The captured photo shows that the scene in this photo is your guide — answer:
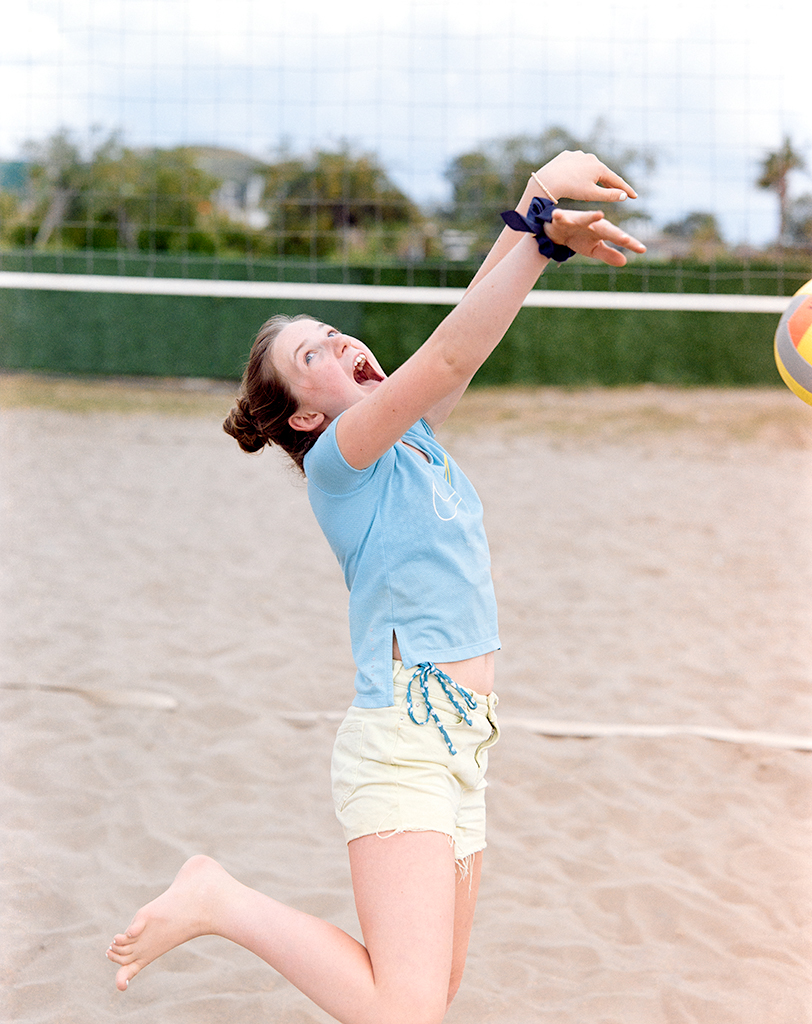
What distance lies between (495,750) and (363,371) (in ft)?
6.25

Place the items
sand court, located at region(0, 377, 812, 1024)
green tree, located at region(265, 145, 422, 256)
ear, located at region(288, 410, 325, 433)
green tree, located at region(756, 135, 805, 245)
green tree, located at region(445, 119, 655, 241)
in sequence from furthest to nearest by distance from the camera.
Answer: green tree, located at region(265, 145, 422, 256), green tree, located at region(445, 119, 655, 241), green tree, located at region(756, 135, 805, 245), sand court, located at region(0, 377, 812, 1024), ear, located at region(288, 410, 325, 433)

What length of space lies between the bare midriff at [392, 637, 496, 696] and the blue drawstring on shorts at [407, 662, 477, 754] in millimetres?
14

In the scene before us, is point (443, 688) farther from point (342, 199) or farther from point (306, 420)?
point (342, 199)

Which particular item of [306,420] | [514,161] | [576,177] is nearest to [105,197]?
[514,161]

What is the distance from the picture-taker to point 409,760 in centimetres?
150

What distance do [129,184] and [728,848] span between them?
12741 mm

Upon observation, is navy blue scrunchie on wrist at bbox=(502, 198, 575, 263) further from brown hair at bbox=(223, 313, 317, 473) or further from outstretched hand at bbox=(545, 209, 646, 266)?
brown hair at bbox=(223, 313, 317, 473)

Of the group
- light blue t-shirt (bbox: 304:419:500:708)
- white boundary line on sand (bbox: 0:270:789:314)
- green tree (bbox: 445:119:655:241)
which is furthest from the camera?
green tree (bbox: 445:119:655:241)

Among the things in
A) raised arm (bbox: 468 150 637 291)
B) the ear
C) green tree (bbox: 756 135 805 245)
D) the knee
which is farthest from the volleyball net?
the knee

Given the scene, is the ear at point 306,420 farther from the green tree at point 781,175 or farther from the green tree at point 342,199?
the green tree at point 781,175

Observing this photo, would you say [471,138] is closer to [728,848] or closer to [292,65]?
[292,65]

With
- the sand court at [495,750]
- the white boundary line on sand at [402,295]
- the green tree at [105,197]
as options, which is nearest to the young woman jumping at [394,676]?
the sand court at [495,750]

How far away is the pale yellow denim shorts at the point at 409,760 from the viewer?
1490 mm

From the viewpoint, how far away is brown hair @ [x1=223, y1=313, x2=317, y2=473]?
163cm
